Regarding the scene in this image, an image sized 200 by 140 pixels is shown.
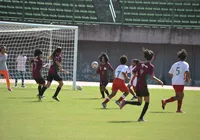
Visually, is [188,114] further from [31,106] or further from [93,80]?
[93,80]

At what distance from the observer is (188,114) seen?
17531 millimetres

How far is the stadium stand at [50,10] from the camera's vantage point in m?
38.8

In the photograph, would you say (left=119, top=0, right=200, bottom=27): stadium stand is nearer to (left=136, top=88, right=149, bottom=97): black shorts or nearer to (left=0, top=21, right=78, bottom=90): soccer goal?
(left=0, top=21, right=78, bottom=90): soccer goal

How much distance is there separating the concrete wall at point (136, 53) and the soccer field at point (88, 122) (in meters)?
18.9

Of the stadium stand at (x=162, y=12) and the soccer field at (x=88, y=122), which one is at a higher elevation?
the stadium stand at (x=162, y=12)

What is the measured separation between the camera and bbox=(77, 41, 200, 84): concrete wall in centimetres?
3862

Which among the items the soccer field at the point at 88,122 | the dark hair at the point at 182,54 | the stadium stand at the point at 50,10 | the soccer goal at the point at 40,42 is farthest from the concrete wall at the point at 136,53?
the dark hair at the point at 182,54

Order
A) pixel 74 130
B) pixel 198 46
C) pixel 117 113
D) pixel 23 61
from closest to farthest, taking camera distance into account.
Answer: pixel 74 130, pixel 117 113, pixel 23 61, pixel 198 46

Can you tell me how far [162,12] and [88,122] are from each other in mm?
25837

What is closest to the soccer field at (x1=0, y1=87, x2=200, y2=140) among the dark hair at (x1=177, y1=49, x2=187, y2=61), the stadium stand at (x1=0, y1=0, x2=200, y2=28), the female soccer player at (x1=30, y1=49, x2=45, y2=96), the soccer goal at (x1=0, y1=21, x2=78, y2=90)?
the dark hair at (x1=177, y1=49, x2=187, y2=61)

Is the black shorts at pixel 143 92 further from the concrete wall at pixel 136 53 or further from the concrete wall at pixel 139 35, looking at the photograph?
the concrete wall at pixel 136 53

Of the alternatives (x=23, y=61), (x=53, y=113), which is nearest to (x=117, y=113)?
(x=53, y=113)

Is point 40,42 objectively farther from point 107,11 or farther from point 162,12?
point 162,12

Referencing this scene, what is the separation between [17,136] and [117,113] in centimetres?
613
